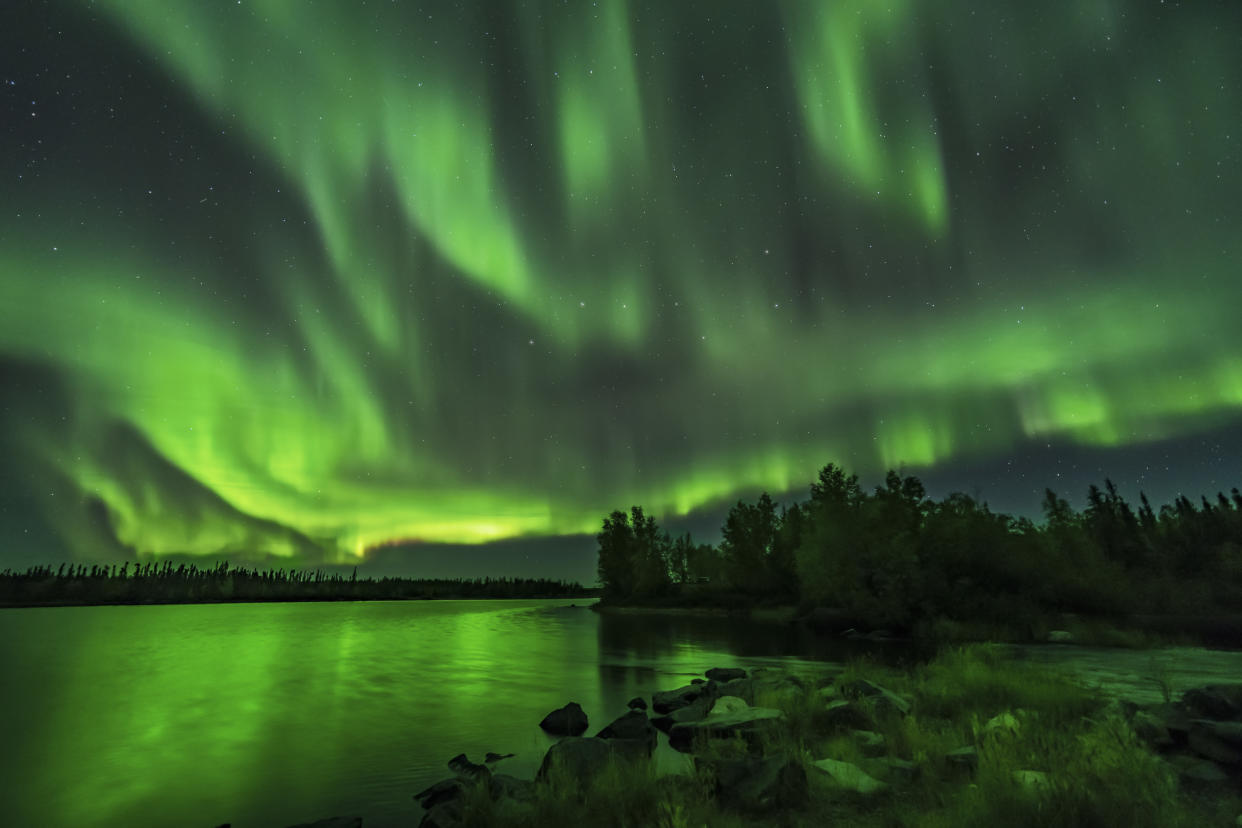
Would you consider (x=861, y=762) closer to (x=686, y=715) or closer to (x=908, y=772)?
(x=908, y=772)

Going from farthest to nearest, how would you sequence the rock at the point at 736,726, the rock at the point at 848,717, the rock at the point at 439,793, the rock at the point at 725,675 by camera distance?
the rock at the point at 725,675 < the rock at the point at 848,717 < the rock at the point at 736,726 < the rock at the point at 439,793

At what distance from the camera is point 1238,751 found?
12414mm

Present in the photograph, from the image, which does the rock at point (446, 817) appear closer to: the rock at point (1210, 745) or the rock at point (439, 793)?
the rock at point (439, 793)

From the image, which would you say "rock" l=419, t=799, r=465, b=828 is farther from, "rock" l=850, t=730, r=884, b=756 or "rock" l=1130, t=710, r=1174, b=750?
"rock" l=1130, t=710, r=1174, b=750

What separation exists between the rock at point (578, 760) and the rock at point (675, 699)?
37.6 feet

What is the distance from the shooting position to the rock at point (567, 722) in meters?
24.1

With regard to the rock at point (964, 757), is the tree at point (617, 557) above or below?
above

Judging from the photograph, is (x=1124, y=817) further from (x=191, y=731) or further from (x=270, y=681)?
(x=270, y=681)

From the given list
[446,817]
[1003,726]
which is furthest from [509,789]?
[1003,726]

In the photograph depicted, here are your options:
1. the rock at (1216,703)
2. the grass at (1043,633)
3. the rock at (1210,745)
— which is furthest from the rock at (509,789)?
the grass at (1043,633)

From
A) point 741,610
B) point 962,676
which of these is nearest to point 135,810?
point 962,676

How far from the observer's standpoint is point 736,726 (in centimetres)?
1742

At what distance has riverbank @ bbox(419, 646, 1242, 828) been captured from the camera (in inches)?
370

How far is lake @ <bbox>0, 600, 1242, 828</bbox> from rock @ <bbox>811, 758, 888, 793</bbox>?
5.78m
